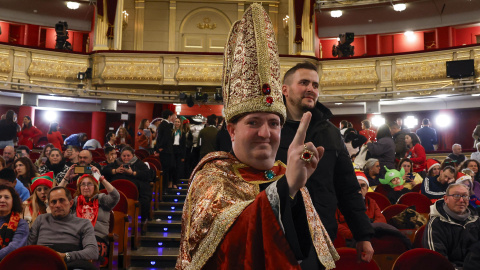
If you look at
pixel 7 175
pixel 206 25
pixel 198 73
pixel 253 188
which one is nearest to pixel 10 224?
pixel 7 175

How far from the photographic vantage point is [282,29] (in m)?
17.8

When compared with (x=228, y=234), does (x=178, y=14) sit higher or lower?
higher

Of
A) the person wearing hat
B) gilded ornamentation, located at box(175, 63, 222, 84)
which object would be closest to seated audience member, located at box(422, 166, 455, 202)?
the person wearing hat

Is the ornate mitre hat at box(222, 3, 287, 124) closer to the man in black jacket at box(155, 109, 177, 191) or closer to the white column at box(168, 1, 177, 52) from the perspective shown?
the man in black jacket at box(155, 109, 177, 191)

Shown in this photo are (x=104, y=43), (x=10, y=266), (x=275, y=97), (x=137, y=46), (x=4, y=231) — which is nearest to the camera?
(x=275, y=97)

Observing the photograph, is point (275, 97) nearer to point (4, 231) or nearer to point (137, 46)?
point (4, 231)

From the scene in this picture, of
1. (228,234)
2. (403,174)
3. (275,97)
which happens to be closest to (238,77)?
(275,97)

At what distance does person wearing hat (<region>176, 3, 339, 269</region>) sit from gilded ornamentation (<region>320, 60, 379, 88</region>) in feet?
46.2

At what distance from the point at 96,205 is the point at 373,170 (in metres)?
4.00

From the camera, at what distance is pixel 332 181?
8.23 feet

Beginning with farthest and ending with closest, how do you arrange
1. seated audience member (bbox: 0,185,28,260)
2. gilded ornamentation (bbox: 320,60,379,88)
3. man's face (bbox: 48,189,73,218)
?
gilded ornamentation (bbox: 320,60,379,88)
man's face (bbox: 48,189,73,218)
seated audience member (bbox: 0,185,28,260)

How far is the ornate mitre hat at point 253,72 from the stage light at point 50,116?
1686cm

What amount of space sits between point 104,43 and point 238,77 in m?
14.9

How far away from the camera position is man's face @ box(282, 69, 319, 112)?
2562 millimetres
